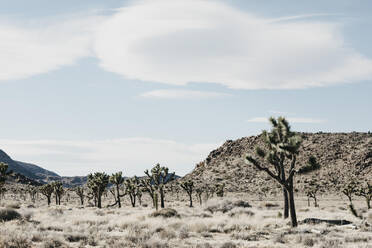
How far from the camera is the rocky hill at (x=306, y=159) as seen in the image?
338 feet

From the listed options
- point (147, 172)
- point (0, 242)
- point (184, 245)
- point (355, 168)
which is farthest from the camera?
point (355, 168)

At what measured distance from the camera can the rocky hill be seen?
103 metres

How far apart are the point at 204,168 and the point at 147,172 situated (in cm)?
9037

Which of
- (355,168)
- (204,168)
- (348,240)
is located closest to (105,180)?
(348,240)

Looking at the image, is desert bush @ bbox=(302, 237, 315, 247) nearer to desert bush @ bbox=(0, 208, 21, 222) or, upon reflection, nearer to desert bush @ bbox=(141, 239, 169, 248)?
desert bush @ bbox=(141, 239, 169, 248)

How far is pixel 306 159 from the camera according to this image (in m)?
111

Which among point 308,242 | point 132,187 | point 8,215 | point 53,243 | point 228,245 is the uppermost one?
point 132,187

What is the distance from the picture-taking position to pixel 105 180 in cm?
5828

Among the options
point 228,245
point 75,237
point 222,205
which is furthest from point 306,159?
point 75,237

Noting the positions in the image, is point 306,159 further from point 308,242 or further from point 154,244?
point 154,244

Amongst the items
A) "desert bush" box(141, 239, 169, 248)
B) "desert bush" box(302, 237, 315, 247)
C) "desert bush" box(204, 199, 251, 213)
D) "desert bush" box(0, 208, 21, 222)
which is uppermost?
"desert bush" box(0, 208, 21, 222)

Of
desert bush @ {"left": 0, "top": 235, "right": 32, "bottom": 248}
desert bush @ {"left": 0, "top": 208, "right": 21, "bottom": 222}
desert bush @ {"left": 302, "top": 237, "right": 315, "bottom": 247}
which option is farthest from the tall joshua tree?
desert bush @ {"left": 0, "top": 208, "right": 21, "bottom": 222}

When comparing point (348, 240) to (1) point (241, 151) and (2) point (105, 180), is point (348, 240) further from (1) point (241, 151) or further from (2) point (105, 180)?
(1) point (241, 151)

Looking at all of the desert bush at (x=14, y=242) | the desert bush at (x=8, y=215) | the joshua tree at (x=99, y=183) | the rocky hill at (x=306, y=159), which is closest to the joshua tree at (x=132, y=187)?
the joshua tree at (x=99, y=183)
